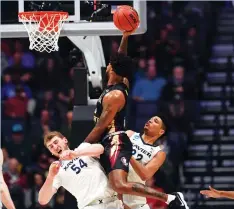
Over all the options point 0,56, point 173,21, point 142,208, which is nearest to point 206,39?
point 173,21

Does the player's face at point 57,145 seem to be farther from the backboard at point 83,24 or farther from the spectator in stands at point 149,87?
the spectator in stands at point 149,87

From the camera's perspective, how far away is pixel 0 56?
16234 mm

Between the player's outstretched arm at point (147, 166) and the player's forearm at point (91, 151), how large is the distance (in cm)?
70

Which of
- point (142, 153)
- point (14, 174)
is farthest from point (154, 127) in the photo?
point (14, 174)

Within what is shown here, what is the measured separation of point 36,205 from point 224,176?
280 centimetres

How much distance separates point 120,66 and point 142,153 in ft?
4.04

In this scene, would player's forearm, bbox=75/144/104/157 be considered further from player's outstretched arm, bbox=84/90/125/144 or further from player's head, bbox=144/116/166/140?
player's head, bbox=144/116/166/140

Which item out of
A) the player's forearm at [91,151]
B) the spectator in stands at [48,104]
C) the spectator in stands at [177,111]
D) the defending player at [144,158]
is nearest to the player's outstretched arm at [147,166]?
the defending player at [144,158]

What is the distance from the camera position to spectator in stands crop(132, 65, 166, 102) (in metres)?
15.2

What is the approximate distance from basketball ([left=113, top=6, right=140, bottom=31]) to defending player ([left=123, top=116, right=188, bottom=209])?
46.8 inches

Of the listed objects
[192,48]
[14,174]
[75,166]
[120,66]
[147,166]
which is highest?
[120,66]

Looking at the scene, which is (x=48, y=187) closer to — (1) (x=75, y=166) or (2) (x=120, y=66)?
(1) (x=75, y=166)

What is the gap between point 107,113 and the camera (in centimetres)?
941

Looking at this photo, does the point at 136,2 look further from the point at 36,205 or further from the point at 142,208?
the point at 36,205
